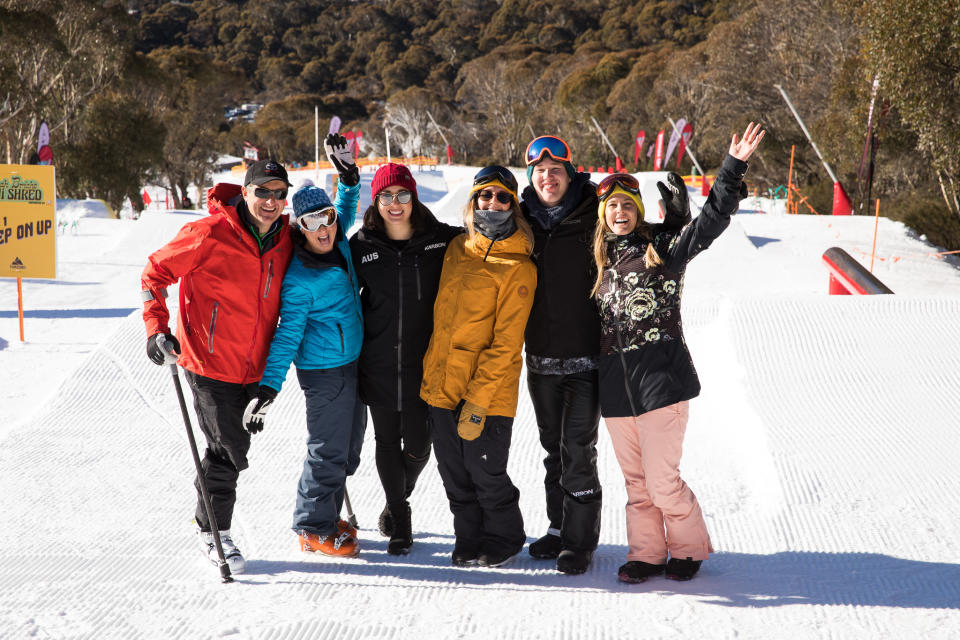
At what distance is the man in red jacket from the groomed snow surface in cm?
50

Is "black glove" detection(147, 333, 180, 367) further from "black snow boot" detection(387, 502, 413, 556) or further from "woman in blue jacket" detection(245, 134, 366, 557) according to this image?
"black snow boot" detection(387, 502, 413, 556)

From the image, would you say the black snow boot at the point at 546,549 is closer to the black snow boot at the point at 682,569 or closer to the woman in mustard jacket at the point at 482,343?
the woman in mustard jacket at the point at 482,343

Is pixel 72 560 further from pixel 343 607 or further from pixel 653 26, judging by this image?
pixel 653 26

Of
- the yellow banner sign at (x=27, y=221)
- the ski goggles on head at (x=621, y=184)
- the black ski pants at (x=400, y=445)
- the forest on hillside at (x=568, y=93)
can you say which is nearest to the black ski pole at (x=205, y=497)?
the black ski pants at (x=400, y=445)

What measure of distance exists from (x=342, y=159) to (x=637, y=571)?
227 centimetres

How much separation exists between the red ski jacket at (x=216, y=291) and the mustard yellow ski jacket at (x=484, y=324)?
74 centimetres

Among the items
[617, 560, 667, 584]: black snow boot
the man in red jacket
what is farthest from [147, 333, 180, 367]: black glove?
[617, 560, 667, 584]: black snow boot

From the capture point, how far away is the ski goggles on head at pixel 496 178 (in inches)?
118

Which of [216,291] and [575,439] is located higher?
[216,291]

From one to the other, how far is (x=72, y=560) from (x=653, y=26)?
70623 mm

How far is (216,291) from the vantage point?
A: 3029 millimetres

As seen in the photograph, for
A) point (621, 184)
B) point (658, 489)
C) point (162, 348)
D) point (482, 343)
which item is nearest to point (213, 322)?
point (162, 348)

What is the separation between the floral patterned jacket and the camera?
2.86m

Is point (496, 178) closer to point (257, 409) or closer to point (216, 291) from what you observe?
point (216, 291)
